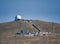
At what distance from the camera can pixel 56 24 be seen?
92188 millimetres

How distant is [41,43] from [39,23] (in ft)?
127

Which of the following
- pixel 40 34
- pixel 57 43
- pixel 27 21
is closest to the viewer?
pixel 57 43

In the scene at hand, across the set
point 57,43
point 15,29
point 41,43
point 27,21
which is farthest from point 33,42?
point 27,21

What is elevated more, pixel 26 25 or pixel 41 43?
pixel 26 25

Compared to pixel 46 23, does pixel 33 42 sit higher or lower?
lower

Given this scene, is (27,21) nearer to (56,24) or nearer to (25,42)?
(56,24)

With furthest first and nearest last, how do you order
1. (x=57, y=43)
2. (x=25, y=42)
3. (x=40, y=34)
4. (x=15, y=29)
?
(x=15, y=29) < (x=40, y=34) < (x=25, y=42) < (x=57, y=43)

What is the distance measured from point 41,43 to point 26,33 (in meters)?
17.2

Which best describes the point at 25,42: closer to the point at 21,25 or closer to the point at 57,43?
the point at 57,43

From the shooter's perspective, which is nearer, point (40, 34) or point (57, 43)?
point (57, 43)

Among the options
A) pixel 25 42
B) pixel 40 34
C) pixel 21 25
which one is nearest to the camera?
pixel 25 42

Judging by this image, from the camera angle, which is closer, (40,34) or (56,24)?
(40,34)

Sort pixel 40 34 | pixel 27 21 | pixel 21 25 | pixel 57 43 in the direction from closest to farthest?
1. pixel 57 43
2. pixel 40 34
3. pixel 21 25
4. pixel 27 21

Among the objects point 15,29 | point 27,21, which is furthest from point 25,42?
point 27,21
